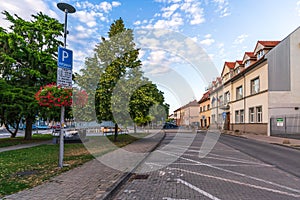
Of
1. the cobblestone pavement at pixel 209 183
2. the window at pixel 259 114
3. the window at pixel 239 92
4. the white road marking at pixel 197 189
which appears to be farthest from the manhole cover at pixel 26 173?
the window at pixel 239 92

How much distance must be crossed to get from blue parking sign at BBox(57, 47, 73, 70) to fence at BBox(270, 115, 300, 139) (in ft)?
75.1

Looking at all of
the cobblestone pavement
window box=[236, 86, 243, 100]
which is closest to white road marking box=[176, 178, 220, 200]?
the cobblestone pavement

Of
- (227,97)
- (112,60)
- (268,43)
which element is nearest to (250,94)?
(268,43)

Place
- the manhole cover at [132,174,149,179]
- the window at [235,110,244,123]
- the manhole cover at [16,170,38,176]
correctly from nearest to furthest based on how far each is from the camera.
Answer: the manhole cover at [16,170,38,176], the manhole cover at [132,174,149,179], the window at [235,110,244,123]

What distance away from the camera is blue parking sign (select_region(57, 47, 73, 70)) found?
26.6 feet

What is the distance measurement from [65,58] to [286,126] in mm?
23692

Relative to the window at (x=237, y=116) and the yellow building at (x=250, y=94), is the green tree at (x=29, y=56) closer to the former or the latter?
the yellow building at (x=250, y=94)

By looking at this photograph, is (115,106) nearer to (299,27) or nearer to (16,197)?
(16,197)

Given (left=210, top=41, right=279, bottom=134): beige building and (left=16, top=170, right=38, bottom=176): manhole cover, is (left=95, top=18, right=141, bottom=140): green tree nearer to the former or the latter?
(left=16, top=170, right=38, bottom=176): manhole cover

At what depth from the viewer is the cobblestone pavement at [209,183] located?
557 centimetres

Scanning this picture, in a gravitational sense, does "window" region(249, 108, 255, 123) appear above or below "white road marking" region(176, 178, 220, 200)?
above

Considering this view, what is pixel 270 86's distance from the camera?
26.0 m

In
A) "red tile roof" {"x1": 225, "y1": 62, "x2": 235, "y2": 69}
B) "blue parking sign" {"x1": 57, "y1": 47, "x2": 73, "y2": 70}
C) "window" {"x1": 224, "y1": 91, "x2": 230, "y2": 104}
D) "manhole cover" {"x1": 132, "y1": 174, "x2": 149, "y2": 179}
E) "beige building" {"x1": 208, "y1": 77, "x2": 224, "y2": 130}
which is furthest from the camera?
"beige building" {"x1": 208, "y1": 77, "x2": 224, "y2": 130}

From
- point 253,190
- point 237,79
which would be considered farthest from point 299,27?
point 253,190
